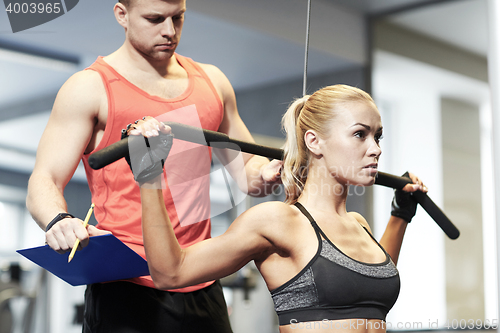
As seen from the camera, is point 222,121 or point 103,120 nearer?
point 103,120

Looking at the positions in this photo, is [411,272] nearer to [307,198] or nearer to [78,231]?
[307,198]

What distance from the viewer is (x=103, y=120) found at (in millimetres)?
1093

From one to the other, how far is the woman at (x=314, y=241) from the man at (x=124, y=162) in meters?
0.15

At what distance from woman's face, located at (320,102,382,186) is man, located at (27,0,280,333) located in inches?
7.3

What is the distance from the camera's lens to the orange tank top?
1065mm

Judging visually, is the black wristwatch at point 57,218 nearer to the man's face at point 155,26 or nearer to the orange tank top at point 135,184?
the orange tank top at point 135,184

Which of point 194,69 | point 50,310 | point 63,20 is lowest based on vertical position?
point 50,310

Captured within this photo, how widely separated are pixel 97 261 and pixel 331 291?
0.43m

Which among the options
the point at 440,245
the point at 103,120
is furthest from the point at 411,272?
the point at 103,120

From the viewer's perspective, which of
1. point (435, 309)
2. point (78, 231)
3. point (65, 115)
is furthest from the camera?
point (435, 309)

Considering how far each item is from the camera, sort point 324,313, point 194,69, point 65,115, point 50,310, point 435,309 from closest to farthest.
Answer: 1. point 324,313
2. point 65,115
3. point 194,69
4. point 50,310
5. point 435,309

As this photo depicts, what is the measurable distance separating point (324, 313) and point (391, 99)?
248cm

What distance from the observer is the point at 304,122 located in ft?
3.61

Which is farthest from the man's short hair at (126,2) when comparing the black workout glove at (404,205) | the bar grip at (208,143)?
the black workout glove at (404,205)
